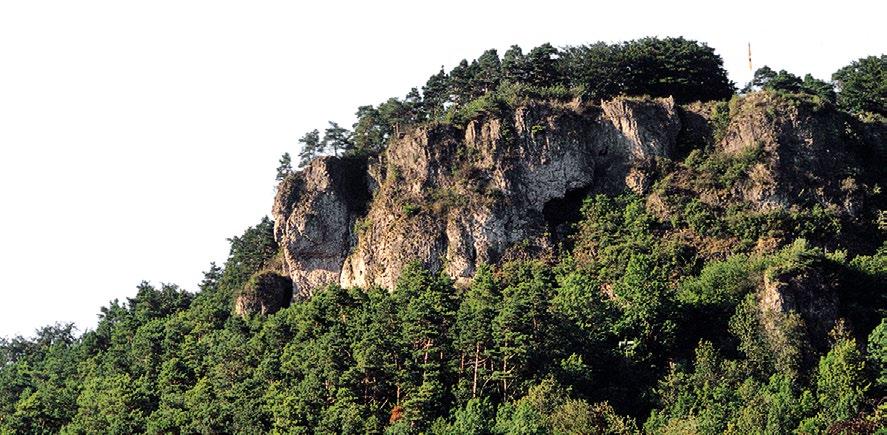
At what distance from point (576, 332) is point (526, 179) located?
15.7m

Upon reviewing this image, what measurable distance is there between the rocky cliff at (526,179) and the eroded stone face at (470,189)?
8 cm

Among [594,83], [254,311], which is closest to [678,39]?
[594,83]

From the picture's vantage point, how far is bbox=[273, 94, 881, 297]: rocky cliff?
99000 millimetres

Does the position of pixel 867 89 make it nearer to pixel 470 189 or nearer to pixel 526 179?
pixel 526 179

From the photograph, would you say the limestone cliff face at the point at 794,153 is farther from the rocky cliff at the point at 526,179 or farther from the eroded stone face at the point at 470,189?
the eroded stone face at the point at 470,189

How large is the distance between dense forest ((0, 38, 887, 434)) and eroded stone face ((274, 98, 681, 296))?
1605 millimetres

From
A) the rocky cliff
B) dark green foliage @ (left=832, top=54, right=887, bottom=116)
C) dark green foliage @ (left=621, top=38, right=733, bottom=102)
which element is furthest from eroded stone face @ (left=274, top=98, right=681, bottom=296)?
dark green foliage @ (left=832, top=54, right=887, bottom=116)

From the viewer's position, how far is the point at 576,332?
290 ft

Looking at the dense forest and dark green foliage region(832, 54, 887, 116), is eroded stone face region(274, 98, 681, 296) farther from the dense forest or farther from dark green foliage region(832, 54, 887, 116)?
dark green foliage region(832, 54, 887, 116)

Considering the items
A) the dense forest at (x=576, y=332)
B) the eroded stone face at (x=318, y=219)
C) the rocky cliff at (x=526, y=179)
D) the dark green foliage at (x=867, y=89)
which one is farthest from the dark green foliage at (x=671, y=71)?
the eroded stone face at (x=318, y=219)

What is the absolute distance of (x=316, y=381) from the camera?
87750 millimetres

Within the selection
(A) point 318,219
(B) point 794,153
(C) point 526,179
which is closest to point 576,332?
(C) point 526,179

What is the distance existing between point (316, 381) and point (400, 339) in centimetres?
507

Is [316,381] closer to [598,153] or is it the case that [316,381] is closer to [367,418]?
[367,418]
